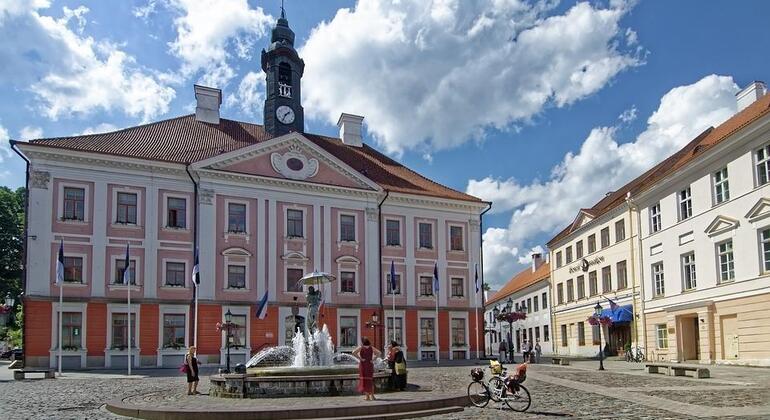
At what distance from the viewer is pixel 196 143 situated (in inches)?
1655

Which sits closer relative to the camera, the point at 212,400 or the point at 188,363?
the point at 212,400

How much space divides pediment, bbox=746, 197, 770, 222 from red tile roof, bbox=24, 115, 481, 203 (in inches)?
810

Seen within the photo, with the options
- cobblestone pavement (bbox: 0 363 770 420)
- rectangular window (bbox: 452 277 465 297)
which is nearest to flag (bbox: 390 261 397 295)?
rectangular window (bbox: 452 277 465 297)

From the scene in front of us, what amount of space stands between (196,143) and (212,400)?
27.3 m

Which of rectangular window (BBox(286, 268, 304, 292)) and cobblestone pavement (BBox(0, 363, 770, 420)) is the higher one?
rectangular window (BBox(286, 268, 304, 292))

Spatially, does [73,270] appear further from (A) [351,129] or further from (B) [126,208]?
(A) [351,129]

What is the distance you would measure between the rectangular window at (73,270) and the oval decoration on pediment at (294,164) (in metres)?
11.6

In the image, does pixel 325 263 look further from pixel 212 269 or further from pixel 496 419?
pixel 496 419

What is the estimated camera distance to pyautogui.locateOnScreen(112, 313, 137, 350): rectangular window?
1425 inches

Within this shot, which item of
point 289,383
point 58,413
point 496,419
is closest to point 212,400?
point 289,383

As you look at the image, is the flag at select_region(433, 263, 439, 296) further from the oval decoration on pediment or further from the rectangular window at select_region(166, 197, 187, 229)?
the rectangular window at select_region(166, 197, 187, 229)

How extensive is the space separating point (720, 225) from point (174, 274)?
86.6ft

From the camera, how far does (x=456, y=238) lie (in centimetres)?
4678

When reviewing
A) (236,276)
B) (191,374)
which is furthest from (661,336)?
(191,374)
